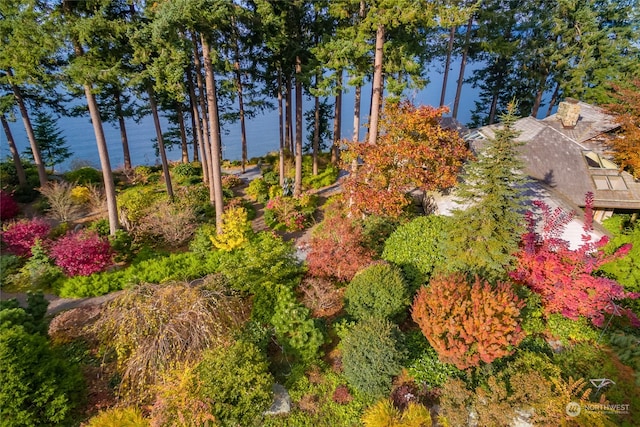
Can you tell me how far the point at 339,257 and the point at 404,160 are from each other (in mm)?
5390

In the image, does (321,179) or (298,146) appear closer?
(298,146)

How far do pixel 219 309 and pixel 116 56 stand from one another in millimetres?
10843

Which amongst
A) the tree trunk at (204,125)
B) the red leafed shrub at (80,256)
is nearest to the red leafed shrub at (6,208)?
the red leafed shrub at (80,256)

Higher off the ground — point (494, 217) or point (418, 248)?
point (494, 217)

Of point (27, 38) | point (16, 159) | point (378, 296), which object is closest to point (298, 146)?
point (378, 296)

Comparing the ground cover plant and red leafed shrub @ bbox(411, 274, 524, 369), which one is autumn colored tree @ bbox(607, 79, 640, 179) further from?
red leafed shrub @ bbox(411, 274, 524, 369)

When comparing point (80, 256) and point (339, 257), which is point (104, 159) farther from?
point (339, 257)

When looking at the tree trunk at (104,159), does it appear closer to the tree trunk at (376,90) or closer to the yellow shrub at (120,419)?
the yellow shrub at (120,419)

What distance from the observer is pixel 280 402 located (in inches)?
299

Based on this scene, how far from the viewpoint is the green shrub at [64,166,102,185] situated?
20781 millimetres

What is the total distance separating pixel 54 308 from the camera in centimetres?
1059

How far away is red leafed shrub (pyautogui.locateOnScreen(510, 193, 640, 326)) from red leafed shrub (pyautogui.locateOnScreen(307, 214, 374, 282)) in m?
4.95

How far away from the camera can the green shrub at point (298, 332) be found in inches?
328
